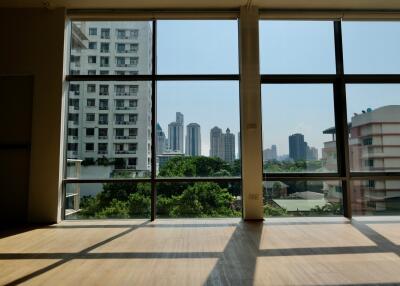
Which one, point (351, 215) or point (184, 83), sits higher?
point (184, 83)

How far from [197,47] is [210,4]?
0.75m

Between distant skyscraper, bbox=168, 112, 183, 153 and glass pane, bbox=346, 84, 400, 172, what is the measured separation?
301cm

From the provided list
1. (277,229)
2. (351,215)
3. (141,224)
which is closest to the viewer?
(277,229)

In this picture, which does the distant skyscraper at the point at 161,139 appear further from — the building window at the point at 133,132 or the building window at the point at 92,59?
the building window at the point at 92,59

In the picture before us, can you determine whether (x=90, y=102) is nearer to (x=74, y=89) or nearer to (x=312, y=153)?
(x=74, y=89)

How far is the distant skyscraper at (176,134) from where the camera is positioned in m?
4.96

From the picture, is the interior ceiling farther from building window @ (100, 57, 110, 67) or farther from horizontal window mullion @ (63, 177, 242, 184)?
horizontal window mullion @ (63, 177, 242, 184)

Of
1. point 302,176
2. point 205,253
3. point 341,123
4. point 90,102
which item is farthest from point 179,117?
point 341,123

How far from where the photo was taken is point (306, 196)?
4.87 meters

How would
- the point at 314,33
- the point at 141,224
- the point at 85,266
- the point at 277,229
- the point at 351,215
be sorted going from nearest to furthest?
the point at 85,266, the point at 277,229, the point at 141,224, the point at 351,215, the point at 314,33

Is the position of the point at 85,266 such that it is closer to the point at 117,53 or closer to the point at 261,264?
the point at 261,264

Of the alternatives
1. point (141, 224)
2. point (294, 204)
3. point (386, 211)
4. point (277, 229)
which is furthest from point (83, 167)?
point (386, 211)

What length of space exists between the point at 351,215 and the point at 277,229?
5.40 feet

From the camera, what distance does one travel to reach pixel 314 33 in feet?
16.8
